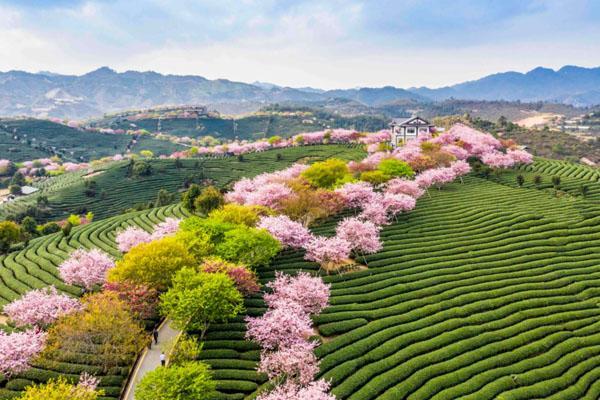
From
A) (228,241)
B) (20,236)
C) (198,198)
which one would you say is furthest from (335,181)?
(20,236)

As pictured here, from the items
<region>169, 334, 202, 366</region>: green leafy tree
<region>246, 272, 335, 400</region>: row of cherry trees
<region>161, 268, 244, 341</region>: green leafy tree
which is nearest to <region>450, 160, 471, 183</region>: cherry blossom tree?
<region>246, 272, 335, 400</region>: row of cherry trees

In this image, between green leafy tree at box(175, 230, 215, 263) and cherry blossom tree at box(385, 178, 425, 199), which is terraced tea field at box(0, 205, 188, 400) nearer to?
green leafy tree at box(175, 230, 215, 263)

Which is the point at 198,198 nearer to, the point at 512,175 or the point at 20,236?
the point at 20,236

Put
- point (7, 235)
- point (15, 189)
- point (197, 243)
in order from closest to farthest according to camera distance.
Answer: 1. point (197, 243)
2. point (7, 235)
3. point (15, 189)

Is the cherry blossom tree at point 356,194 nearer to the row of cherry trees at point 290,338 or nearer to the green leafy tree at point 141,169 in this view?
the row of cherry trees at point 290,338

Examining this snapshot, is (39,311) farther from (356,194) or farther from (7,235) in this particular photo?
(356,194)

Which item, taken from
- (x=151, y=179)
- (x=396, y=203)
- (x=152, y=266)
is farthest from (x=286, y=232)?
(x=151, y=179)
